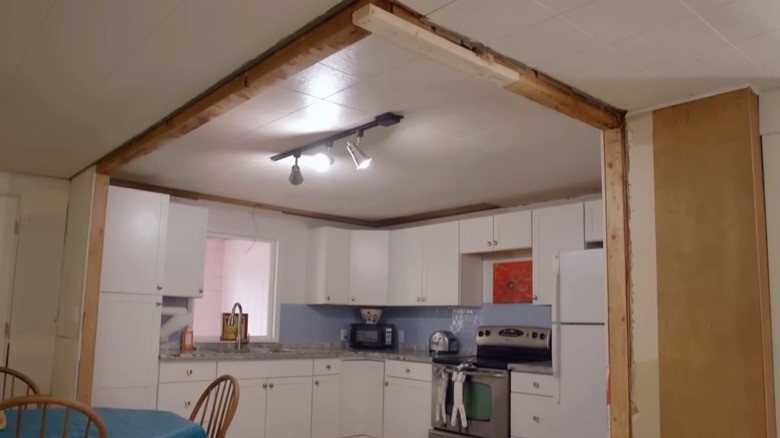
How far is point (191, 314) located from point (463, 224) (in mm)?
2442

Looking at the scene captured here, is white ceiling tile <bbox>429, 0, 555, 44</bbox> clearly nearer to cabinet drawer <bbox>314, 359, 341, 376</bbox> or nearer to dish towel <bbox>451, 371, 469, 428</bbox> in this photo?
dish towel <bbox>451, 371, 469, 428</bbox>

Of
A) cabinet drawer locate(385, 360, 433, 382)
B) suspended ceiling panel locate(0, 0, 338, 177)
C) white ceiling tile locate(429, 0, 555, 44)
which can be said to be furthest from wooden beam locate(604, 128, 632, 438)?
cabinet drawer locate(385, 360, 433, 382)

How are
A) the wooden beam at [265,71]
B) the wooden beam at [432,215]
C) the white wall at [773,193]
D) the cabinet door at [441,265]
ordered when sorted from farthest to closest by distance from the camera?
the wooden beam at [432,215], the cabinet door at [441,265], the white wall at [773,193], the wooden beam at [265,71]

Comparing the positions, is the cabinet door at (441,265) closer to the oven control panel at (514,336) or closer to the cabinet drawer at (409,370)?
the oven control panel at (514,336)

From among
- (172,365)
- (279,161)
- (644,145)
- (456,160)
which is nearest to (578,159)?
(456,160)

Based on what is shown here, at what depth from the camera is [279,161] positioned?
431 centimetres

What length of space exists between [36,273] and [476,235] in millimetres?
3432

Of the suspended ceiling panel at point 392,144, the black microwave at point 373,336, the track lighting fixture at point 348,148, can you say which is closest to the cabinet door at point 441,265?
the suspended ceiling panel at point 392,144

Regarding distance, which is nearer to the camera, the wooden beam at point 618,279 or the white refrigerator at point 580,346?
the wooden beam at point 618,279

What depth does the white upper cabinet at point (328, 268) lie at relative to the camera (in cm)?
615

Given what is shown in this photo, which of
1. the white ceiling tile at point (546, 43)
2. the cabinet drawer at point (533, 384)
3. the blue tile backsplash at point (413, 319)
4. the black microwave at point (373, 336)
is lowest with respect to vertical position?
the cabinet drawer at point (533, 384)

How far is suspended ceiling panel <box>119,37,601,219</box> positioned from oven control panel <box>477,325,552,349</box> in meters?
1.09

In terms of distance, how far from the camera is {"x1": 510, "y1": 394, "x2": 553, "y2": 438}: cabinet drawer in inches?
171

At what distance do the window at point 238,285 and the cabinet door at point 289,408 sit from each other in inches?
29.9
